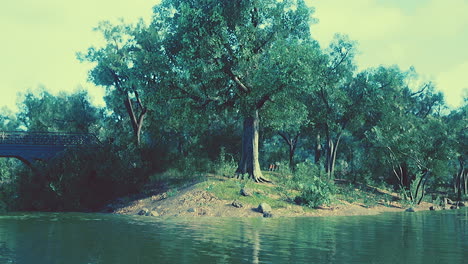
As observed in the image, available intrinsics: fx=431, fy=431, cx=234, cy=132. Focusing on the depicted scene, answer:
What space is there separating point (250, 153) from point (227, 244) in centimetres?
2185

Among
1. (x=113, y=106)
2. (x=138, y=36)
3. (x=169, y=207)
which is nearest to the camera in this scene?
(x=169, y=207)

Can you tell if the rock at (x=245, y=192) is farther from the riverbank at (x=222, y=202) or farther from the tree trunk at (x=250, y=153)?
the tree trunk at (x=250, y=153)

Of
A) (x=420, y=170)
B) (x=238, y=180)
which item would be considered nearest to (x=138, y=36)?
(x=238, y=180)

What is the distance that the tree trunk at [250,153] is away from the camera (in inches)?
1399

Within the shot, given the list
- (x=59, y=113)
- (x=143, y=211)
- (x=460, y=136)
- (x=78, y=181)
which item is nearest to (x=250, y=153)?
(x=143, y=211)

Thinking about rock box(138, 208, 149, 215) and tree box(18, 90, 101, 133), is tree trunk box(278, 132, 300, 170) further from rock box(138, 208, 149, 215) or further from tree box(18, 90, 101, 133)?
rock box(138, 208, 149, 215)

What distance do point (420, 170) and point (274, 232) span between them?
1180 inches

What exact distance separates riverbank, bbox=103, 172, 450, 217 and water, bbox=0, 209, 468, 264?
766 centimetres

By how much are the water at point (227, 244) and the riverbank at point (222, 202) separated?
7657mm

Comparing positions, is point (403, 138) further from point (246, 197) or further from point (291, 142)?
point (291, 142)

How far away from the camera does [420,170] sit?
42.4 m

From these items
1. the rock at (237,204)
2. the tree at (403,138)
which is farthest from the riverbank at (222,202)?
the tree at (403,138)

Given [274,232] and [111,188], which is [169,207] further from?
[274,232]

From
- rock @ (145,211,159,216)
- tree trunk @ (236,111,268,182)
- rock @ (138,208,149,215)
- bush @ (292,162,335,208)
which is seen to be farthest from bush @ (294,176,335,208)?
rock @ (138,208,149,215)
